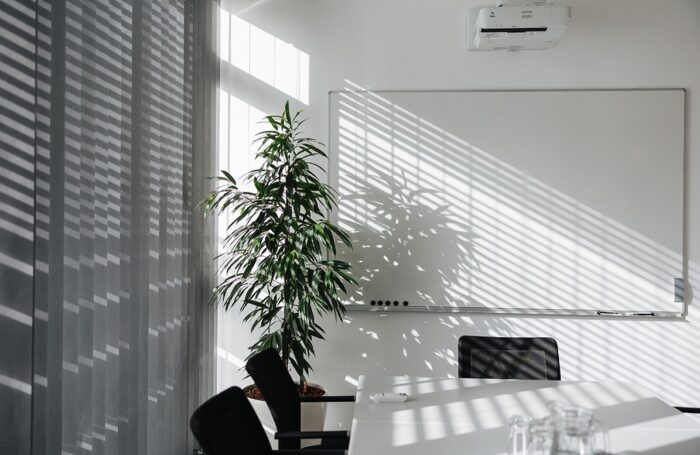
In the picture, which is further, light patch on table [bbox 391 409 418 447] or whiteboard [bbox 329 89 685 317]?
whiteboard [bbox 329 89 685 317]

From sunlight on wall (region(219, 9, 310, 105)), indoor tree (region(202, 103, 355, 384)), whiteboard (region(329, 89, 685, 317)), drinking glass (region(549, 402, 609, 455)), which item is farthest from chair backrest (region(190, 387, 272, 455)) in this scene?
sunlight on wall (region(219, 9, 310, 105))

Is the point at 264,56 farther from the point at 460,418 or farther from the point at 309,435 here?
the point at 460,418

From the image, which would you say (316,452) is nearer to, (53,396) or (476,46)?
(53,396)

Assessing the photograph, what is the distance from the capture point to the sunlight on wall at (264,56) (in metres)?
4.19

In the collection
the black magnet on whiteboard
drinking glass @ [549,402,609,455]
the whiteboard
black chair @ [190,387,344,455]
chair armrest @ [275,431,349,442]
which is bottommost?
chair armrest @ [275,431,349,442]

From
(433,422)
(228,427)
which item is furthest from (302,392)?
(228,427)

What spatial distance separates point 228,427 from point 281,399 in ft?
2.63

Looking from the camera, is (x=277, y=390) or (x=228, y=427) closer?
(x=228, y=427)

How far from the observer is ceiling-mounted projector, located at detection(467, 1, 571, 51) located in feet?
12.1

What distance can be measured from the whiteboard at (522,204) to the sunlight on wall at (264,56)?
2.01 feet

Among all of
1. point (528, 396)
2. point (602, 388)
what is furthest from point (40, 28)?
point (602, 388)

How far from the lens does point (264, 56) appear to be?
13.8 ft

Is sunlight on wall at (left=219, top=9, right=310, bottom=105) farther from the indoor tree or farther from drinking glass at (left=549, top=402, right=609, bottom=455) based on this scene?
drinking glass at (left=549, top=402, right=609, bottom=455)

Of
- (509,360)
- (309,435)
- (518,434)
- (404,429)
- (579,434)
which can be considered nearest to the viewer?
(579,434)
